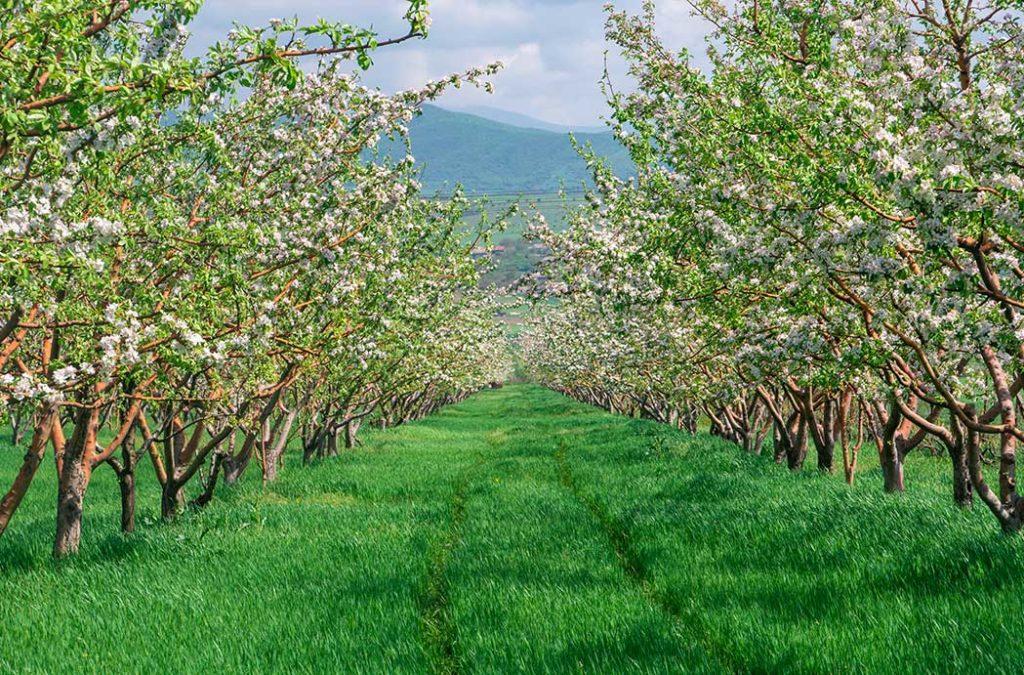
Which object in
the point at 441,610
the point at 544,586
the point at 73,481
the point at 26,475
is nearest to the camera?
the point at 441,610

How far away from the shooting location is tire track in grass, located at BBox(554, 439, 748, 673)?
23.9ft

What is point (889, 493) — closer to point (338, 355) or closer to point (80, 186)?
point (338, 355)

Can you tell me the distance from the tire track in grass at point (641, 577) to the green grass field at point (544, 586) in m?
0.04

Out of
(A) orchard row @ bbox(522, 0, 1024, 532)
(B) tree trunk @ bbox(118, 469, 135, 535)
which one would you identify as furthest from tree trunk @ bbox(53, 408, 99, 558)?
(A) orchard row @ bbox(522, 0, 1024, 532)

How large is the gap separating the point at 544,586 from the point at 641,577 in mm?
1544

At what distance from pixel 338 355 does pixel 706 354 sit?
8.07 m

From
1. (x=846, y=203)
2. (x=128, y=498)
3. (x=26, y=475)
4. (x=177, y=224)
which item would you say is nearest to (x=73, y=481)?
(x=26, y=475)

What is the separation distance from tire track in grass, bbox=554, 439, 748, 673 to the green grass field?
0.13 ft

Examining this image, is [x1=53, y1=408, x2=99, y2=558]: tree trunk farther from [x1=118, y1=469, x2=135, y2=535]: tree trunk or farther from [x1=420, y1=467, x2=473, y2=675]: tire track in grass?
[x1=420, y1=467, x2=473, y2=675]: tire track in grass

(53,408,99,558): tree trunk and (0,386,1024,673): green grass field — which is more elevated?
(53,408,99,558): tree trunk

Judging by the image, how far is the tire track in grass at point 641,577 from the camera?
7279mm

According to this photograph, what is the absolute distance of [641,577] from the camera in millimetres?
10234

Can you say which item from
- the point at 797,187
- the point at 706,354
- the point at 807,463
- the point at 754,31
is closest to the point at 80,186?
the point at 797,187

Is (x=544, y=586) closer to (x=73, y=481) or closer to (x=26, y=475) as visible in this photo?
(x=26, y=475)
